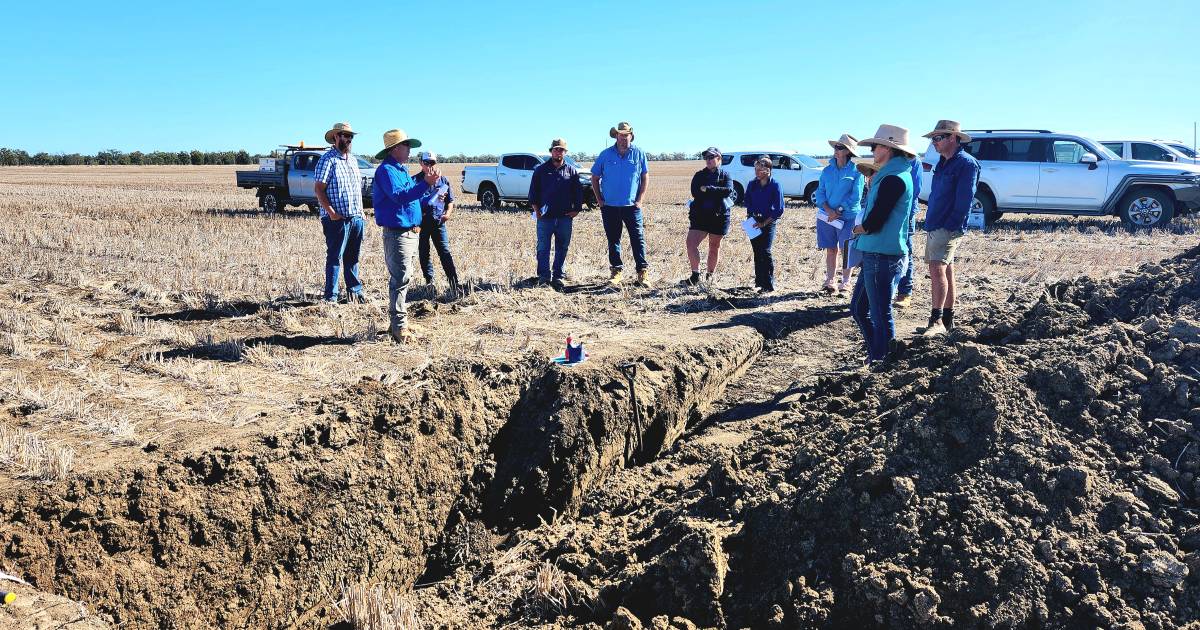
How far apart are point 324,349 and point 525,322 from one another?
5.67ft

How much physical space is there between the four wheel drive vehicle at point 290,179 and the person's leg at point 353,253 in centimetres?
1126

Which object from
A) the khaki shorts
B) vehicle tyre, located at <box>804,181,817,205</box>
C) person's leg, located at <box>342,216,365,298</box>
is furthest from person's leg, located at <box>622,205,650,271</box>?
vehicle tyre, located at <box>804,181,817,205</box>

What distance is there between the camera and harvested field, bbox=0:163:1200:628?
319cm

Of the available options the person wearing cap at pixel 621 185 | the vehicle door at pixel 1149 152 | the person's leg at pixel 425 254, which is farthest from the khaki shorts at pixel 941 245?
the vehicle door at pixel 1149 152

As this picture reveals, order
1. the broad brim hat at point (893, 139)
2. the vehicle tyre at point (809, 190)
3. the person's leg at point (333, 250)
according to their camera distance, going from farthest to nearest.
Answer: the vehicle tyre at point (809, 190)
the person's leg at point (333, 250)
the broad brim hat at point (893, 139)

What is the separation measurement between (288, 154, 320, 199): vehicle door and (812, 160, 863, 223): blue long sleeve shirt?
14.5 m

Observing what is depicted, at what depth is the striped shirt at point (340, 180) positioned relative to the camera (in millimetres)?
6996

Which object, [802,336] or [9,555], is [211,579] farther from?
[802,336]

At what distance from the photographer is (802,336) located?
712 centimetres

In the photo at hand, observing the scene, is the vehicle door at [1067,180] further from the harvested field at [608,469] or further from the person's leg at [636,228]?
the person's leg at [636,228]

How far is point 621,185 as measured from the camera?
8.37 metres

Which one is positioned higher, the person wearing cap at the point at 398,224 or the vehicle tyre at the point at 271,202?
the vehicle tyre at the point at 271,202

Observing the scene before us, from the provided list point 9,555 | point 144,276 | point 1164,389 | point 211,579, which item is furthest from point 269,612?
point 144,276

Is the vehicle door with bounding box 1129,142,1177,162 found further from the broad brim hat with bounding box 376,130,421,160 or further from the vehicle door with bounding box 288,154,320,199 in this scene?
the vehicle door with bounding box 288,154,320,199
